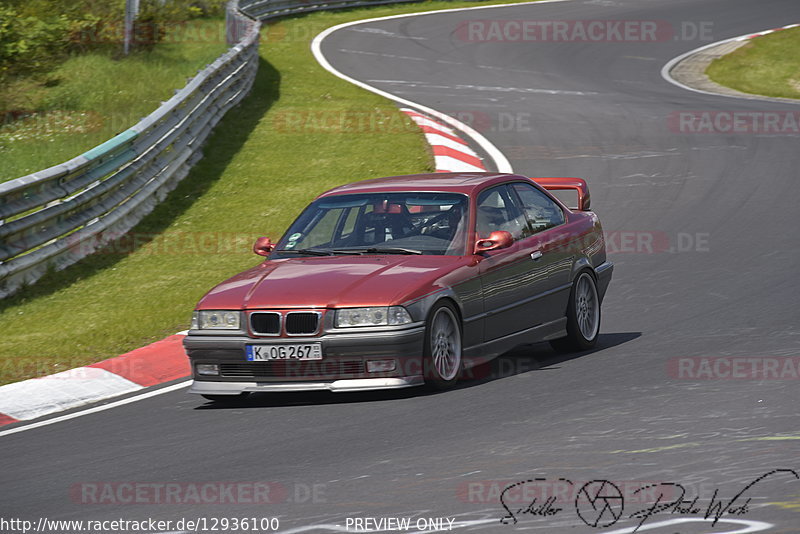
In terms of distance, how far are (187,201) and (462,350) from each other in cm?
825

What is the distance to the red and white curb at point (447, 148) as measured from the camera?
16500 mm

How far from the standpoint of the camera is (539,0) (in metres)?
42.8

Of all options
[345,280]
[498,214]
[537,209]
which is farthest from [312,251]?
[537,209]

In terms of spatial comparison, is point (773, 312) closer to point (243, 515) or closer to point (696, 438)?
point (696, 438)

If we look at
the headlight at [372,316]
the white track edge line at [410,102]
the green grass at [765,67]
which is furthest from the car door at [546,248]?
the green grass at [765,67]

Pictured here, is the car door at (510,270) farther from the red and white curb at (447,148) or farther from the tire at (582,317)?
the red and white curb at (447,148)

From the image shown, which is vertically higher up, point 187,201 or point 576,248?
point 576,248

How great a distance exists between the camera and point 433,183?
936 centimetres

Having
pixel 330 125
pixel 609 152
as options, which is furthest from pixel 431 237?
pixel 330 125

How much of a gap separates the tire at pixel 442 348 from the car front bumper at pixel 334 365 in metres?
0.09

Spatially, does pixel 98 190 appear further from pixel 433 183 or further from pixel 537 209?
pixel 537 209

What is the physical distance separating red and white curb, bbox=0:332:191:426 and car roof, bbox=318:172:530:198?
6.12 feet

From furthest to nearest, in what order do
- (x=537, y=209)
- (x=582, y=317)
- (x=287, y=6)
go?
(x=287, y=6) → (x=537, y=209) → (x=582, y=317)

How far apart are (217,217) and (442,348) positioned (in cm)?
749
